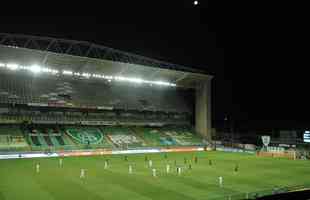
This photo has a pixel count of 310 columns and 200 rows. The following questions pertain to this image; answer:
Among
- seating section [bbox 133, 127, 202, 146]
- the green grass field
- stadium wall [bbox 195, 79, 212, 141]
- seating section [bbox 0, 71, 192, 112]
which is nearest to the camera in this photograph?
the green grass field

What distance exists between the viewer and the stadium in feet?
91.2

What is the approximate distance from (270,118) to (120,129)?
38757mm

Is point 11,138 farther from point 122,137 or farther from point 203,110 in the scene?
point 203,110

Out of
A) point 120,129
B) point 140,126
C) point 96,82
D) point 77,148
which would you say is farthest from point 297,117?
point 77,148

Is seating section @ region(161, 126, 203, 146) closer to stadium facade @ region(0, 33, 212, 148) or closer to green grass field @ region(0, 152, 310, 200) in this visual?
stadium facade @ region(0, 33, 212, 148)

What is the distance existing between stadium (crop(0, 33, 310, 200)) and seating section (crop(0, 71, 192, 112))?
196mm

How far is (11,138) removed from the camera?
49188mm

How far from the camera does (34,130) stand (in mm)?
54188

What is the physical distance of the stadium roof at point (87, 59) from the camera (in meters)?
51.7

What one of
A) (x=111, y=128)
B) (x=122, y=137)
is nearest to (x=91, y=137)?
(x=122, y=137)

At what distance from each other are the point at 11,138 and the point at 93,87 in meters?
21.5

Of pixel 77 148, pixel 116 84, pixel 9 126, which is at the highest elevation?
pixel 116 84

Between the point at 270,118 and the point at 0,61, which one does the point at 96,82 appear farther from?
the point at 270,118

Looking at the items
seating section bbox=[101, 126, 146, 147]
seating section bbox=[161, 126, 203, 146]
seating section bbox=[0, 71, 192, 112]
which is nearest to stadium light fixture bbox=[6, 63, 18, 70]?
seating section bbox=[0, 71, 192, 112]
